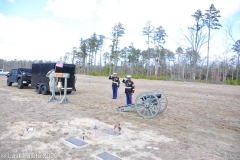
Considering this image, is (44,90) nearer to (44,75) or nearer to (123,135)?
(44,75)

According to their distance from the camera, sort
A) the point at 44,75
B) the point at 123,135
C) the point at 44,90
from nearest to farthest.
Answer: the point at 123,135
the point at 44,90
the point at 44,75

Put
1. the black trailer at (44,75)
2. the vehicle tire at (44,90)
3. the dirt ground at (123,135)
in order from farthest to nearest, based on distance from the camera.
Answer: the black trailer at (44,75)
the vehicle tire at (44,90)
the dirt ground at (123,135)

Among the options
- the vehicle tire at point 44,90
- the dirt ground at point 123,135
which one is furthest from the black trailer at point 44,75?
the dirt ground at point 123,135

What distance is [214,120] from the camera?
24.2 ft

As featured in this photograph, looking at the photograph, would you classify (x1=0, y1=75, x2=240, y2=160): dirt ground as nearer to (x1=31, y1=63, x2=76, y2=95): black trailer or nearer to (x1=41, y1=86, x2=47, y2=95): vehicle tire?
(x1=41, y1=86, x2=47, y2=95): vehicle tire

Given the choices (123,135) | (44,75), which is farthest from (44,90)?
(123,135)

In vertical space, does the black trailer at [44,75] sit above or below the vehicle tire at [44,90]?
above

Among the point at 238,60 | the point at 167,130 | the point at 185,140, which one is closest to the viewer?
the point at 185,140

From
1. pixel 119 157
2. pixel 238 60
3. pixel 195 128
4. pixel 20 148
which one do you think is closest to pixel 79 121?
pixel 20 148

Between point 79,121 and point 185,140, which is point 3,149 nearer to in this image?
point 79,121

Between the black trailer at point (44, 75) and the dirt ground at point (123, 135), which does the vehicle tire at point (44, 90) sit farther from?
the dirt ground at point (123, 135)

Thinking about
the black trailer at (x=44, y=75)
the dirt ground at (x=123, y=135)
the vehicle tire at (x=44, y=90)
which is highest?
the black trailer at (x=44, y=75)

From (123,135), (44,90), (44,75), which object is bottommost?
(123,135)

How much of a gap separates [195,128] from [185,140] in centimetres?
138
